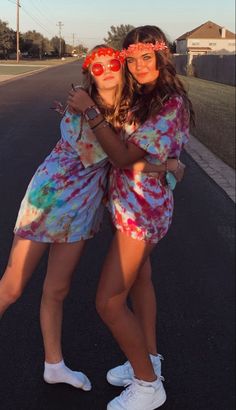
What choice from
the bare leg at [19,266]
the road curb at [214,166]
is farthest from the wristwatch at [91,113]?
the road curb at [214,166]

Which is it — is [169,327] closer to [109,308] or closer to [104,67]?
[109,308]

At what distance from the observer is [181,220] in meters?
5.69

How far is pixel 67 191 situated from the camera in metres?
2.41

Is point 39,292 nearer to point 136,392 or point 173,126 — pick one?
point 136,392

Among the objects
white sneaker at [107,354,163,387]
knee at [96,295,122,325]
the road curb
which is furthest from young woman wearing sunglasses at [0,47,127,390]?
the road curb

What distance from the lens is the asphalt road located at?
2736mm

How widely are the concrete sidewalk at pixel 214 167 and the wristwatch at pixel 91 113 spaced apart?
178 inches

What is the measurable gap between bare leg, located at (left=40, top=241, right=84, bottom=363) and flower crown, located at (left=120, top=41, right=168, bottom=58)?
0.90m

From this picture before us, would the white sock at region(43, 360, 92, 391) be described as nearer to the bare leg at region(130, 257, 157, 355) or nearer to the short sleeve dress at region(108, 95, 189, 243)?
the bare leg at region(130, 257, 157, 355)

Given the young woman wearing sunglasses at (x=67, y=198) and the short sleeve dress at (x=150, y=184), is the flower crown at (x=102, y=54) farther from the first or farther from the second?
the short sleeve dress at (x=150, y=184)

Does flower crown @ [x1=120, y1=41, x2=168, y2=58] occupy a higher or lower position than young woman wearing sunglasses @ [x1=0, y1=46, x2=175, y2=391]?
higher

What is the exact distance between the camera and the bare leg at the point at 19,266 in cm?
252

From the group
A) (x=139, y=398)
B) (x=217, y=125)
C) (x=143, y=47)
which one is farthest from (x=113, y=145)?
(x=217, y=125)

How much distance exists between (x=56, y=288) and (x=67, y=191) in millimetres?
519
